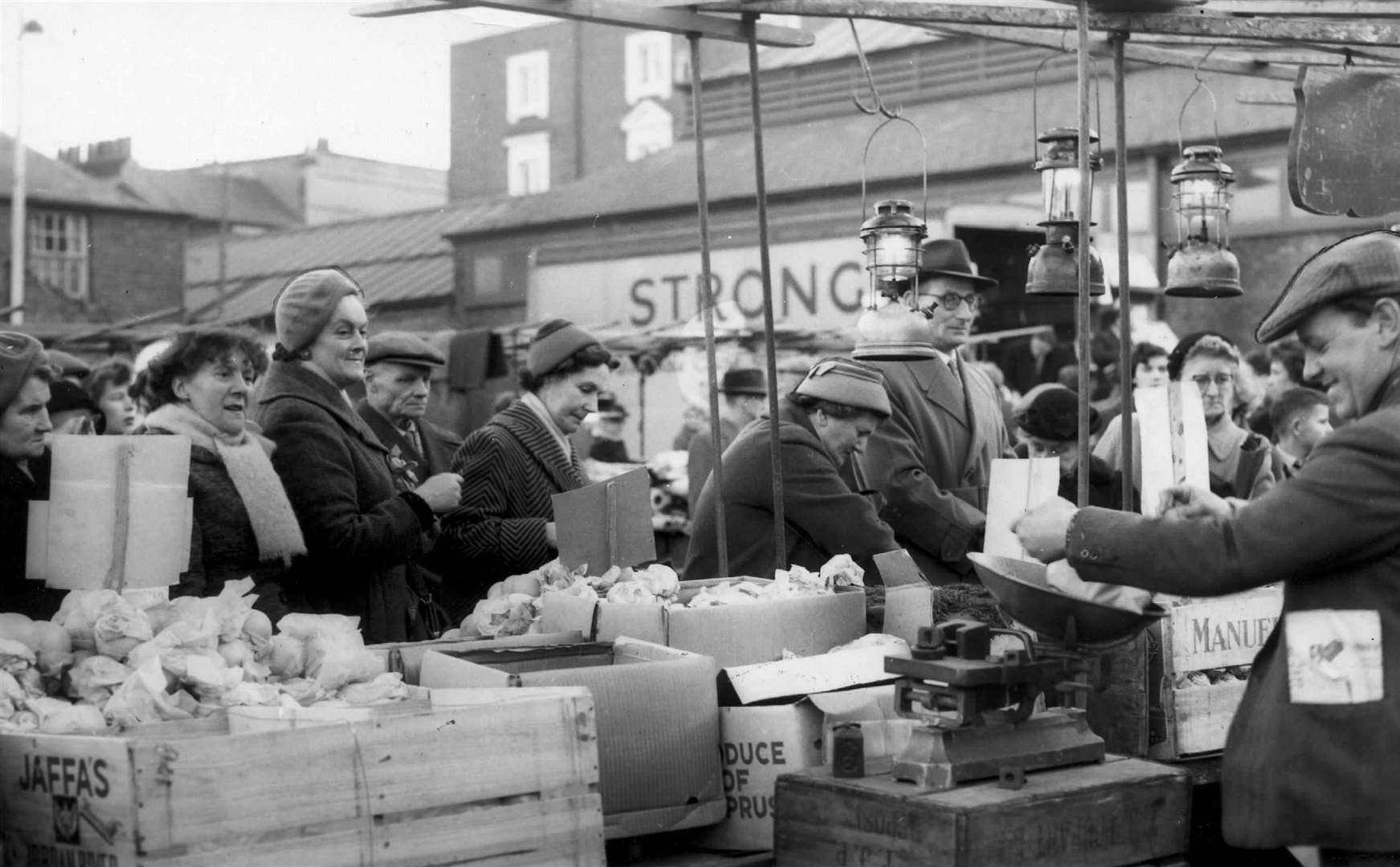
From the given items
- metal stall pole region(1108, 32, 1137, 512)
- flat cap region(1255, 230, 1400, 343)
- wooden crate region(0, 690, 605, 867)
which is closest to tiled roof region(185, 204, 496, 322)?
metal stall pole region(1108, 32, 1137, 512)

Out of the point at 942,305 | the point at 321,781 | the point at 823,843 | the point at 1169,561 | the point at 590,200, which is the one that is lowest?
the point at 823,843

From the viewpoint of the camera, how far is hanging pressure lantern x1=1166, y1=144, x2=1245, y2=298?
4148mm

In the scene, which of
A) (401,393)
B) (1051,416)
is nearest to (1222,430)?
(1051,416)

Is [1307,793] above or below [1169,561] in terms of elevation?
below

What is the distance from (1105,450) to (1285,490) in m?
3.41

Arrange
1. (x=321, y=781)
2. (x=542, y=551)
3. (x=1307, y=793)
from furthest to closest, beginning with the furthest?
1. (x=542, y=551)
2. (x=1307, y=793)
3. (x=321, y=781)

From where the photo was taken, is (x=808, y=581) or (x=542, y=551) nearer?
(x=808, y=581)

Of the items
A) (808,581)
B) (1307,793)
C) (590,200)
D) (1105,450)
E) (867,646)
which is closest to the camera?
(1307,793)

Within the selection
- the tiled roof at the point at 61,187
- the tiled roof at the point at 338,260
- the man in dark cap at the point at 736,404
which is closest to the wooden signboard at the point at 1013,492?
the man in dark cap at the point at 736,404

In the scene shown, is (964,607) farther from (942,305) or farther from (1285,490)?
(942,305)

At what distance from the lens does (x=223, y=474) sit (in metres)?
3.70

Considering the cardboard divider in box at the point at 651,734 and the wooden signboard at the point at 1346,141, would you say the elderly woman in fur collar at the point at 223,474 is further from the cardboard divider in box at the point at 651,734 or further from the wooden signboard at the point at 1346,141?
the wooden signboard at the point at 1346,141

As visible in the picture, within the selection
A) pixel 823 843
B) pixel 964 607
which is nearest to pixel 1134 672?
pixel 964 607

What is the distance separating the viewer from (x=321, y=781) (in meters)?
2.18
